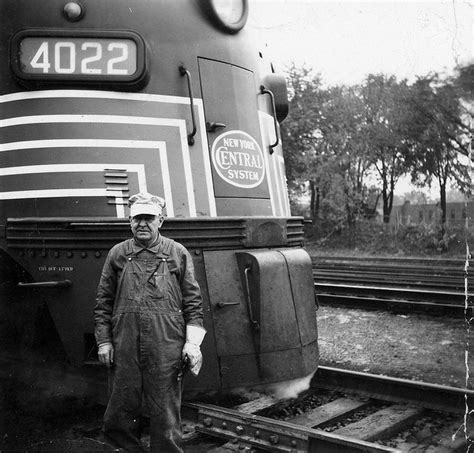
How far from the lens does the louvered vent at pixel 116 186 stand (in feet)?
12.4

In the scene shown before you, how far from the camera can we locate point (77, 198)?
376cm

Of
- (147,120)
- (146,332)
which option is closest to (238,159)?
(147,120)

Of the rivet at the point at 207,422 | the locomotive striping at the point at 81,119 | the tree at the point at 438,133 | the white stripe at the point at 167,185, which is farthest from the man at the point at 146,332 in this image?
the tree at the point at 438,133

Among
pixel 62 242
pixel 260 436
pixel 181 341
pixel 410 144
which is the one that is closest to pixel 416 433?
pixel 260 436

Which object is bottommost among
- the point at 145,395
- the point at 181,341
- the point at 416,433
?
the point at 416,433

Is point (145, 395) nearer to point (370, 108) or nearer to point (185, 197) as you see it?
point (185, 197)

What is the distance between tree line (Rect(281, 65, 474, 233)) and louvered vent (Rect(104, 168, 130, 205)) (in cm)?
1789

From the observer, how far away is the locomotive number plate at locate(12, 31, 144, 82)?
3.80 m

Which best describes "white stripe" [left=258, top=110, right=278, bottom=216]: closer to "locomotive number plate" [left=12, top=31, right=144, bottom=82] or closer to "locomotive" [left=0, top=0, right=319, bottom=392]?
"locomotive" [left=0, top=0, right=319, bottom=392]

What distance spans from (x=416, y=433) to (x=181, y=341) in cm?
175

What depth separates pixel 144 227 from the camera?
9.87 feet

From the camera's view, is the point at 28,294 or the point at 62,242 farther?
the point at 28,294

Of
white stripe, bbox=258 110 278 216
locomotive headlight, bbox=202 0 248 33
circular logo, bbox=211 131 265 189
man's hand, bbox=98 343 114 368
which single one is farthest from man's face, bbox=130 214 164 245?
locomotive headlight, bbox=202 0 248 33

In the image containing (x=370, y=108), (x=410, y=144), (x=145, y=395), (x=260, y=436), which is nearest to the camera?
(x=145, y=395)
